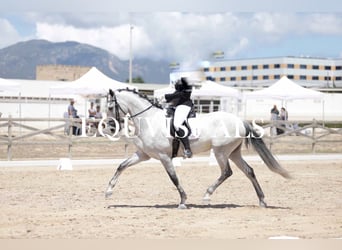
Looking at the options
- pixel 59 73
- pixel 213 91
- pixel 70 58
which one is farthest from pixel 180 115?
pixel 59 73

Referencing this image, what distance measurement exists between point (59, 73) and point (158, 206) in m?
27.0

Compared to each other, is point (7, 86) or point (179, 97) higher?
point (7, 86)

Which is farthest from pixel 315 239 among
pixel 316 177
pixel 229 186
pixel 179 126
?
pixel 316 177

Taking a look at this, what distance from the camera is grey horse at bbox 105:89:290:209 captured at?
33.8 feet

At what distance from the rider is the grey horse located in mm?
156

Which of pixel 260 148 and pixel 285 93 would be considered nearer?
pixel 260 148

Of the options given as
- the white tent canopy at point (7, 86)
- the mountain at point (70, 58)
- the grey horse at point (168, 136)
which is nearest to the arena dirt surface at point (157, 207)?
the grey horse at point (168, 136)

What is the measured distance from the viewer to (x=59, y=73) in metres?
36.8

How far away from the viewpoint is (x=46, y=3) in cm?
827

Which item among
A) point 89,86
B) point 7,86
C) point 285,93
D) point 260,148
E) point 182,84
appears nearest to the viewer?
point 182,84

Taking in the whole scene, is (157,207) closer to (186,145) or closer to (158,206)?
(158,206)

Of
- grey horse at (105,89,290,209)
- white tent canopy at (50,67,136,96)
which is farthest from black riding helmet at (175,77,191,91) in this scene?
white tent canopy at (50,67,136,96)

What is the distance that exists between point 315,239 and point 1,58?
6260 mm

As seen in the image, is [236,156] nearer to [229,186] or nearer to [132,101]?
[132,101]
